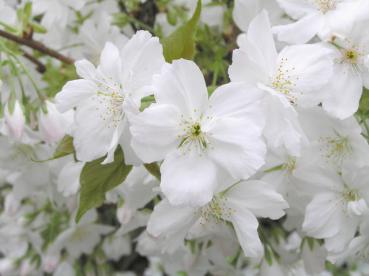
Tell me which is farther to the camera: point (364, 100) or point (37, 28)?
point (37, 28)

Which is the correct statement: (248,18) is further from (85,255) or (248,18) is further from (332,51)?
(85,255)

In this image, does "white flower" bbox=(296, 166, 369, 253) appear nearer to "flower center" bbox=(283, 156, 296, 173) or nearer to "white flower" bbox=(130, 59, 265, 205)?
"flower center" bbox=(283, 156, 296, 173)

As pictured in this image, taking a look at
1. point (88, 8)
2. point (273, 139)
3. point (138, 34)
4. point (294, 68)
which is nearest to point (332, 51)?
point (294, 68)

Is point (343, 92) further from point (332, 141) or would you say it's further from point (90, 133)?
point (90, 133)

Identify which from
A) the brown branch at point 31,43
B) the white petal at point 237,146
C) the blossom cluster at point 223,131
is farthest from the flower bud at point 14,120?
the white petal at point 237,146

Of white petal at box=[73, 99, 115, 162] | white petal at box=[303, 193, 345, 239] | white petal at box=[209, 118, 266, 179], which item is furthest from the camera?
white petal at box=[303, 193, 345, 239]

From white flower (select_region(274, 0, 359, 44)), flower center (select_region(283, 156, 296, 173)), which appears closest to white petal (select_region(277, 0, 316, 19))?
white flower (select_region(274, 0, 359, 44))

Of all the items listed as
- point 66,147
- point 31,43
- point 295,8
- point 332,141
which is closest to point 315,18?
point 295,8
